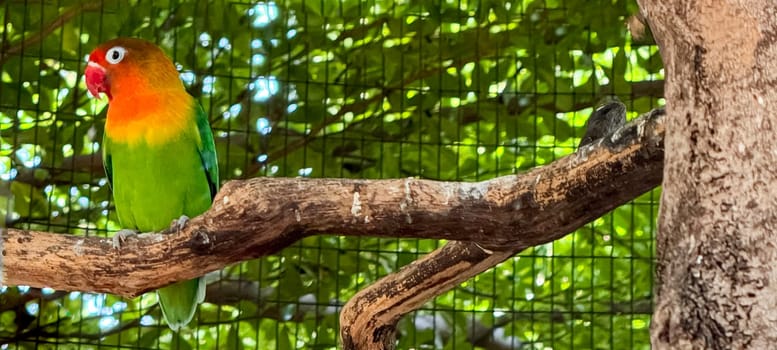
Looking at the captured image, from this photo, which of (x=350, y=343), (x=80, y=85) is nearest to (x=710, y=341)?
(x=350, y=343)

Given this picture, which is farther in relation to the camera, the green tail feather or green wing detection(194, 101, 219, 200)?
green wing detection(194, 101, 219, 200)

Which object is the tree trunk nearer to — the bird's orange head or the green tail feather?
the green tail feather

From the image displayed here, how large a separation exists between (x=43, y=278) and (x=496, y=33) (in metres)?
1.85

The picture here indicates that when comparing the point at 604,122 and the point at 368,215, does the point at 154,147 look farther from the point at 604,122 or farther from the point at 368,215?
the point at 604,122

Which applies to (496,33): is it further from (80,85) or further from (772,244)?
(772,244)

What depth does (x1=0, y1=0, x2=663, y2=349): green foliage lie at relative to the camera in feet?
10.4

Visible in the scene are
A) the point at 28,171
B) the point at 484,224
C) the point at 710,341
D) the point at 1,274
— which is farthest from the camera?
the point at 28,171

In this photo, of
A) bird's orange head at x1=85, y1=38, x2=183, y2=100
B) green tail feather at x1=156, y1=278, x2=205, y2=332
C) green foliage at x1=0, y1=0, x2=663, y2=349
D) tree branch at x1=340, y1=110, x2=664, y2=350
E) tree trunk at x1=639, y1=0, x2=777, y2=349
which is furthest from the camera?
green foliage at x1=0, y1=0, x2=663, y2=349

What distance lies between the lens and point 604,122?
159 cm

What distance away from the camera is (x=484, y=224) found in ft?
5.09

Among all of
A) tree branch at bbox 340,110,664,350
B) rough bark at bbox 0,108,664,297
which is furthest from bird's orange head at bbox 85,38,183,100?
tree branch at bbox 340,110,664,350

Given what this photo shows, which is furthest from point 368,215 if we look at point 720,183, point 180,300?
point 180,300

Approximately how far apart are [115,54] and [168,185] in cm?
37

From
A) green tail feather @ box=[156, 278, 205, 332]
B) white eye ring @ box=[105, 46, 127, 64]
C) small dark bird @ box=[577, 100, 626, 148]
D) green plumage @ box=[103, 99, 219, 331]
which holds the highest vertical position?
small dark bird @ box=[577, 100, 626, 148]
